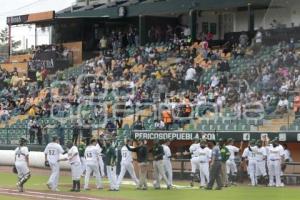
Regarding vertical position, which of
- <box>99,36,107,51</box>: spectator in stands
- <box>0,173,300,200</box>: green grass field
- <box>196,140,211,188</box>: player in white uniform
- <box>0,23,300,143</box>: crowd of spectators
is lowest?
<box>0,173,300,200</box>: green grass field

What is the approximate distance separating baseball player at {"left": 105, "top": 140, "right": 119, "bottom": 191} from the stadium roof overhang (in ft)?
40.1

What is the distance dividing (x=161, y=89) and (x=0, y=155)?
6455 millimetres

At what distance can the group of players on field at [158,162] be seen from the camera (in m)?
18.2

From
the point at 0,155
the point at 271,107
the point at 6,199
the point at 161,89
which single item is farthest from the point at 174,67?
the point at 6,199

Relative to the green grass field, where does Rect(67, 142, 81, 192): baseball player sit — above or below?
above

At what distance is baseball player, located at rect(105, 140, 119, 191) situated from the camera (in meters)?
18.5

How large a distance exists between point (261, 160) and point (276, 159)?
0.64 meters

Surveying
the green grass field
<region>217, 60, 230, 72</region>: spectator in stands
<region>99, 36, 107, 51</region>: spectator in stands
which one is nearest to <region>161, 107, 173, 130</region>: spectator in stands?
<region>217, 60, 230, 72</region>: spectator in stands

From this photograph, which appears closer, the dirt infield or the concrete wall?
the concrete wall

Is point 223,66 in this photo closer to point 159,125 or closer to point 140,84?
point 159,125

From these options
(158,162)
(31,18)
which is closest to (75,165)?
(158,162)

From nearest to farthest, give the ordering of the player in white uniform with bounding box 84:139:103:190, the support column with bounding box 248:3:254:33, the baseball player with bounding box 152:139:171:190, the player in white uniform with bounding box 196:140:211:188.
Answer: the player in white uniform with bounding box 84:139:103:190 < the baseball player with bounding box 152:139:171:190 < the player in white uniform with bounding box 196:140:211:188 < the support column with bounding box 248:3:254:33

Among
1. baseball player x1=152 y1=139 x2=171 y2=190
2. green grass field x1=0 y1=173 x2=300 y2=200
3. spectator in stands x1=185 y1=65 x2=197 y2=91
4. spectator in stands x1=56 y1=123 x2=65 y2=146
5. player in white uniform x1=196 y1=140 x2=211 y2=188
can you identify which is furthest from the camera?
spectator in stands x1=185 y1=65 x2=197 y2=91

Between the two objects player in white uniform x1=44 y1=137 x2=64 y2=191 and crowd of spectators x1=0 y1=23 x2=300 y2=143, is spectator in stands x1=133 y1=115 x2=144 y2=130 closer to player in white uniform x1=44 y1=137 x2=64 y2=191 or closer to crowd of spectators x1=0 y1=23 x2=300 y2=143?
crowd of spectators x1=0 y1=23 x2=300 y2=143
